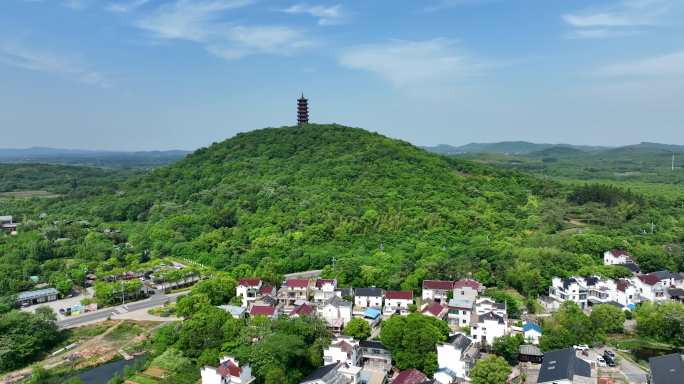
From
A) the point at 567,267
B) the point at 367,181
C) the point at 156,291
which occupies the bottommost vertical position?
the point at 156,291

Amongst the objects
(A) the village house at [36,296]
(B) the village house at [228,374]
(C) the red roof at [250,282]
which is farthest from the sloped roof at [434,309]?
(A) the village house at [36,296]

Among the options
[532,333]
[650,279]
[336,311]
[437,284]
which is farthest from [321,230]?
[650,279]

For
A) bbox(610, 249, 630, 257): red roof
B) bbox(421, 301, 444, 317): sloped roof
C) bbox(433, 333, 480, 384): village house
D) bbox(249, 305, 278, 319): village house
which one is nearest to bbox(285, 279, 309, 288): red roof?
bbox(249, 305, 278, 319): village house

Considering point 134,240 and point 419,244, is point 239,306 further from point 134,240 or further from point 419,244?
point 134,240

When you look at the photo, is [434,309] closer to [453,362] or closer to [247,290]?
[453,362]

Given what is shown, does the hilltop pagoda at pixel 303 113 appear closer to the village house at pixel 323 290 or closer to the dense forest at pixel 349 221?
the dense forest at pixel 349 221

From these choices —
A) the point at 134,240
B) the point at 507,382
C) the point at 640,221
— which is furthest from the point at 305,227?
the point at 640,221

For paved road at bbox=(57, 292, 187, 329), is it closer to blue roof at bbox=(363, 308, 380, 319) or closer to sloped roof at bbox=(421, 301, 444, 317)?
blue roof at bbox=(363, 308, 380, 319)
